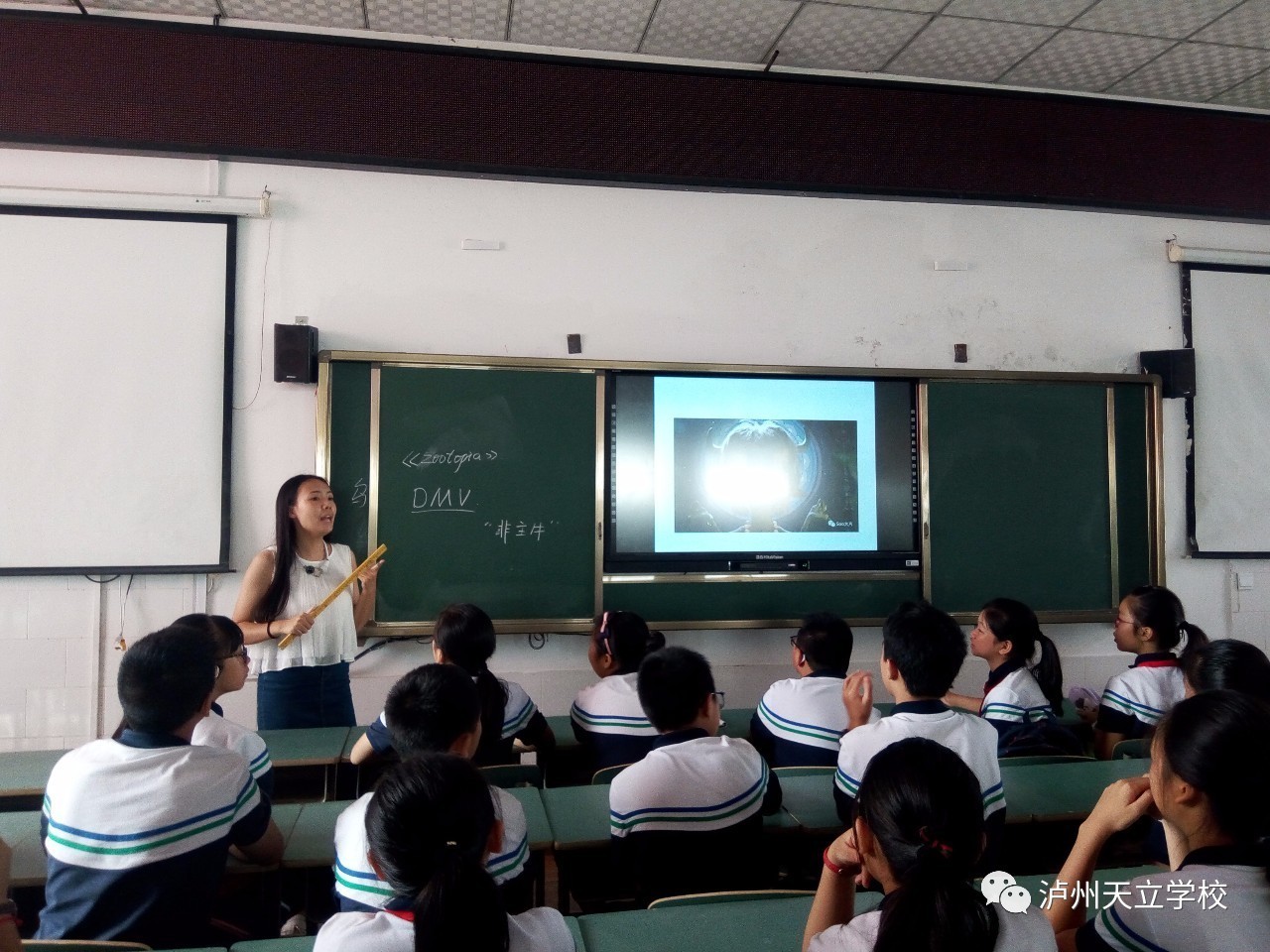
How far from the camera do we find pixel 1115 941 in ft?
3.87

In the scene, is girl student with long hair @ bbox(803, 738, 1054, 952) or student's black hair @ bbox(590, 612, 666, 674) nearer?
girl student with long hair @ bbox(803, 738, 1054, 952)

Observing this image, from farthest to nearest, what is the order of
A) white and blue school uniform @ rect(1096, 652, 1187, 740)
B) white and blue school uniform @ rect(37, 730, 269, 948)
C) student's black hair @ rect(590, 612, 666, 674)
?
student's black hair @ rect(590, 612, 666, 674)
white and blue school uniform @ rect(1096, 652, 1187, 740)
white and blue school uniform @ rect(37, 730, 269, 948)

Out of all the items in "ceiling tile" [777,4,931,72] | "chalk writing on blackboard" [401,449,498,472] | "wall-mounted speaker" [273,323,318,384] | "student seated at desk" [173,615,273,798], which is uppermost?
"ceiling tile" [777,4,931,72]

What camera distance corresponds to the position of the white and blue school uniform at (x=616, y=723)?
2.47 meters

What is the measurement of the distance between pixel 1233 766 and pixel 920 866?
1.58ft

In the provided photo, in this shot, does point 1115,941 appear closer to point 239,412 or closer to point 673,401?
point 673,401

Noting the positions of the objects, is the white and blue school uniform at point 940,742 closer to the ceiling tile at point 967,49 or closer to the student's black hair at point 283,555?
the student's black hair at point 283,555

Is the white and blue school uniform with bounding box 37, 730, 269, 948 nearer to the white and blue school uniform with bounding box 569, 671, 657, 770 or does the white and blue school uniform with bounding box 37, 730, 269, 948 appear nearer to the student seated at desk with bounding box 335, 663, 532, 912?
the student seated at desk with bounding box 335, 663, 532, 912

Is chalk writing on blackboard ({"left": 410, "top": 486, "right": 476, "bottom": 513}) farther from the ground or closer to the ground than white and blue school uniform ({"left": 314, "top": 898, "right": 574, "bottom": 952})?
farther from the ground

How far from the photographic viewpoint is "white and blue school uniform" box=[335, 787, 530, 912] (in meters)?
1.37

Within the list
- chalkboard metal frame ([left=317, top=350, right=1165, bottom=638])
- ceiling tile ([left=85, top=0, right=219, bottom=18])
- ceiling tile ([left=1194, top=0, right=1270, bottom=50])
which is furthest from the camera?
chalkboard metal frame ([left=317, top=350, right=1165, bottom=638])

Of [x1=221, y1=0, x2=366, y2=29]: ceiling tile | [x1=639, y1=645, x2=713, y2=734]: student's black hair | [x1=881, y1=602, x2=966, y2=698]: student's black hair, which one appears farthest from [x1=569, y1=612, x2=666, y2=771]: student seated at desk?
[x1=221, y1=0, x2=366, y2=29]: ceiling tile

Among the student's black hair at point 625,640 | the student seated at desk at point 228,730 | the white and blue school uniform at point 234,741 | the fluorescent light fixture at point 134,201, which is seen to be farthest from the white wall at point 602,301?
the white and blue school uniform at point 234,741

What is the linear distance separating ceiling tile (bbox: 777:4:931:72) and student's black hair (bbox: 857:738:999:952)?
3.21 m
